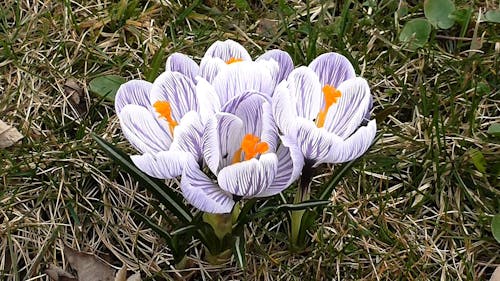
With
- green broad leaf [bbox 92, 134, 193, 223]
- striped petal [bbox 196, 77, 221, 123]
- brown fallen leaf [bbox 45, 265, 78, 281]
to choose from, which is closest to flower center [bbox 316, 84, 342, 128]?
striped petal [bbox 196, 77, 221, 123]

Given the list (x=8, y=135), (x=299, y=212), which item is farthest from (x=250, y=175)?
(x=8, y=135)

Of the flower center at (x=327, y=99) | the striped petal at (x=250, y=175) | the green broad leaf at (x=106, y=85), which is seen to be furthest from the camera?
the green broad leaf at (x=106, y=85)

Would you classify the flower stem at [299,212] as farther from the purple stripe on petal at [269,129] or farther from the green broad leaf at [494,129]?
the green broad leaf at [494,129]

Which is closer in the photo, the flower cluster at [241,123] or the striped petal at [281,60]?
the flower cluster at [241,123]

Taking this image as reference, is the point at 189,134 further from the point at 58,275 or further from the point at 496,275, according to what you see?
the point at 496,275

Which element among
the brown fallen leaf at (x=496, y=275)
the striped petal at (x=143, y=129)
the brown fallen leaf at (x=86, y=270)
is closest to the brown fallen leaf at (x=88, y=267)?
the brown fallen leaf at (x=86, y=270)

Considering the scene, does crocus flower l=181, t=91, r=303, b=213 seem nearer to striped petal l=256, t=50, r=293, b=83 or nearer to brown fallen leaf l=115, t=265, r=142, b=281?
striped petal l=256, t=50, r=293, b=83

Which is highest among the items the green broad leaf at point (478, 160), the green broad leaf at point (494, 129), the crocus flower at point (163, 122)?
the crocus flower at point (163, 122)
